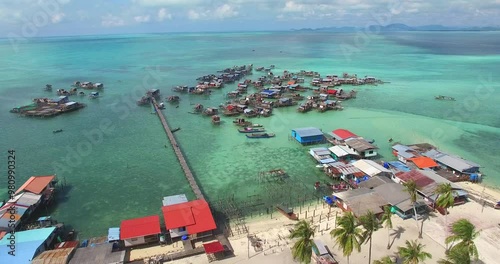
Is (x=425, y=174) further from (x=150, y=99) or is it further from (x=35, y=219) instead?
(x=150, y=99)

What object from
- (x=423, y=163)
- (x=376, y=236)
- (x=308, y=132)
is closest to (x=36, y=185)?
(x=376, y=236)

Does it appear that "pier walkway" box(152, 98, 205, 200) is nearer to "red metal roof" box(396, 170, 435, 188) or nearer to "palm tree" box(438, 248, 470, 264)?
"red metal roof" box(396, 170, 435, 188)

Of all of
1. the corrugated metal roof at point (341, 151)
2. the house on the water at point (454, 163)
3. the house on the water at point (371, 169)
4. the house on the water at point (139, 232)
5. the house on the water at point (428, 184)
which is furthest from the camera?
the corrugated metal roof at point (341, 151)

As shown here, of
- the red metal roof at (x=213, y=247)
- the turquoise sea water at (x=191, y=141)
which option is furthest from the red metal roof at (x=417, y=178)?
the red metal roof at (x=213, y=247)

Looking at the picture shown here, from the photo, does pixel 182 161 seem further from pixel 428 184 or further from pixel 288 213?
pixel 428 184

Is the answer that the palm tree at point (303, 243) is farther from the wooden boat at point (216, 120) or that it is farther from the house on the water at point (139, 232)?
the wooden boat at point (216, 120)

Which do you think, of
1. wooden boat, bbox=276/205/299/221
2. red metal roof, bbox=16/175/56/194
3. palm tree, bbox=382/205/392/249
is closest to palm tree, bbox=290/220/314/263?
palm tree, bbox=382/205/392/249
